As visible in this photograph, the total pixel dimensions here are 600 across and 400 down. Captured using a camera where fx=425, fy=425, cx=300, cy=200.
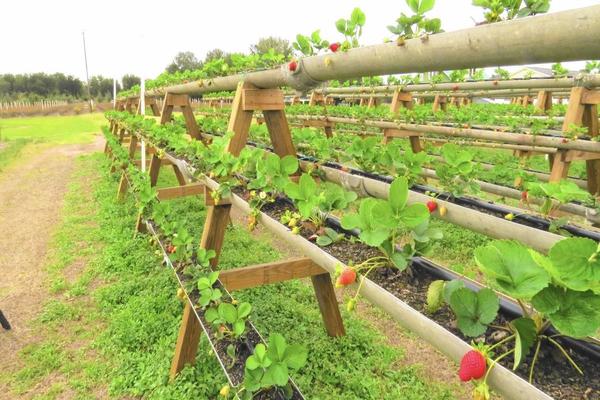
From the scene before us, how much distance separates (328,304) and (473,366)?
87.2 inches

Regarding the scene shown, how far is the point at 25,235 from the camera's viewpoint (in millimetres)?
6090

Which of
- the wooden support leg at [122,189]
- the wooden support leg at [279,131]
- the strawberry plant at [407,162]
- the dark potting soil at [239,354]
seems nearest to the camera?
the dark potting soil at [239,354]

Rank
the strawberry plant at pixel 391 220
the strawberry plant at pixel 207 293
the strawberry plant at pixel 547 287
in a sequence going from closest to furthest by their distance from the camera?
the strawberry plant at pixel 547 287
the strawberry plant at pixel 391 220
the strawberry plant at pixel 207 293

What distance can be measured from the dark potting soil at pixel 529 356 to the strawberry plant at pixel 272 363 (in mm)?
400

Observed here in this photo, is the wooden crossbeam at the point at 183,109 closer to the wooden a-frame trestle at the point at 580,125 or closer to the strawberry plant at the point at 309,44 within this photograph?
the strawberry plant at the point at 309,44

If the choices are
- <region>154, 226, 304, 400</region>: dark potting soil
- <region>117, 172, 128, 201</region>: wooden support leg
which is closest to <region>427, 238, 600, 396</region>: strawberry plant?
<region>154, 226, 304, 400</region>: dark potting soil

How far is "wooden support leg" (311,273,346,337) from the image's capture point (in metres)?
3.00

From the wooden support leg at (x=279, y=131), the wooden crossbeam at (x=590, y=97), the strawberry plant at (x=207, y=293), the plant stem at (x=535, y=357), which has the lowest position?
the strawberry plant at (x=207, y=293)

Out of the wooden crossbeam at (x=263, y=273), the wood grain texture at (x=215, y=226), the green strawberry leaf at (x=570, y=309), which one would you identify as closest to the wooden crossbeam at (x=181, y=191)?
the wood grain texture at (x=215, y=226)

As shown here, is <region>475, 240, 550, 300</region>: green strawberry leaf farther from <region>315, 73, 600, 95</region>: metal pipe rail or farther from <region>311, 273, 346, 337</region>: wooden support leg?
<region>315, 73, 600, 95</region>: metal pipe rail

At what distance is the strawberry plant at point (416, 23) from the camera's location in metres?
1.56

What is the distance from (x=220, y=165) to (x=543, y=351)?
217cm

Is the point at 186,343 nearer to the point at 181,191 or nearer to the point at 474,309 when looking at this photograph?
the point at 474,309

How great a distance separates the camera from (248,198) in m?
2.64
